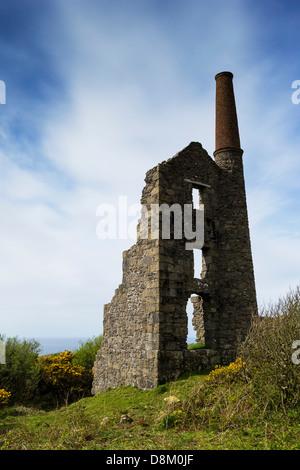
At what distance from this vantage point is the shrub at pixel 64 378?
55.0 feet

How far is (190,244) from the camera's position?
13.5m

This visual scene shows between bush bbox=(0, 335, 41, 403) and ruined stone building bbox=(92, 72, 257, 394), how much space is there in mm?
3486

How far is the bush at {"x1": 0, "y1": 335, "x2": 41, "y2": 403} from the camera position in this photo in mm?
16016

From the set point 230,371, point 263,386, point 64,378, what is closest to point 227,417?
point 263,386

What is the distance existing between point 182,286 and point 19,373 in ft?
31.4

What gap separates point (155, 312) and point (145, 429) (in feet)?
15.9

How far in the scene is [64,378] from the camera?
55.9ft

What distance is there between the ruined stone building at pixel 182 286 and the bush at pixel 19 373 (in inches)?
137

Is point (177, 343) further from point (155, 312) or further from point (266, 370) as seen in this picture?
point (266, 370)

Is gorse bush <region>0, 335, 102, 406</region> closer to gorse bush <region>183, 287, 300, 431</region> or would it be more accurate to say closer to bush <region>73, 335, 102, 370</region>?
bush <region>73, 335, 102, 370</region>

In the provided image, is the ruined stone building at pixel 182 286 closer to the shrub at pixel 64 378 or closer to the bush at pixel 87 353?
the shrub at pixel 64 378

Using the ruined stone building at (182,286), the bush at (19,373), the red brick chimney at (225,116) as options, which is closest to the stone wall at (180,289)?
the ruined stone building at (182,286)

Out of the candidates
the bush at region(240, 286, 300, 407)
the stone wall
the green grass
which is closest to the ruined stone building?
the stone wall
